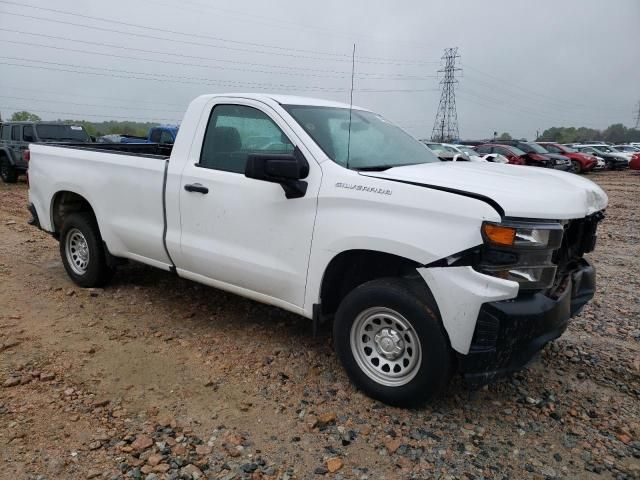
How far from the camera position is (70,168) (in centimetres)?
512

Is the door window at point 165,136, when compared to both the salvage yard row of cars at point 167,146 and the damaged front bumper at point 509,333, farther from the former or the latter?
the damaged front bumper at point 509,333

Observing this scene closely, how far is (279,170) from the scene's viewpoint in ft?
10.6

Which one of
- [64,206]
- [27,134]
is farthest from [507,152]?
[64,206]

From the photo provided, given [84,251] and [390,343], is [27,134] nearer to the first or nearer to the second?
[84,251]

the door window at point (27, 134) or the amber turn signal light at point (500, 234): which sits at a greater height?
the door window at point (27, 134)

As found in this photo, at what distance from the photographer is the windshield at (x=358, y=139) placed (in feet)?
11.7

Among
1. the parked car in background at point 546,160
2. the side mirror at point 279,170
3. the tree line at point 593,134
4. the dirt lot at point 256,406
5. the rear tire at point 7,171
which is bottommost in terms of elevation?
the dirt lot at point 256,406

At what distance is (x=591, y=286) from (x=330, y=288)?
70.5 inches

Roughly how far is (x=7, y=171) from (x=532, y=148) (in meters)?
21.7

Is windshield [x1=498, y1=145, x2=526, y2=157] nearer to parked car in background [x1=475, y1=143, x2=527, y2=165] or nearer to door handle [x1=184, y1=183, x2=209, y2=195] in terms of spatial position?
parked car in background [x1=475, y1=143, x2=527, y2=165]

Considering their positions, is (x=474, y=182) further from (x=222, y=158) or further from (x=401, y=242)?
(x=222, y=158)

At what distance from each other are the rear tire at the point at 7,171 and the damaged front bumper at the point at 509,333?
1576 centimetres

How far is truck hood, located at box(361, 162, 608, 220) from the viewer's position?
2.77 m

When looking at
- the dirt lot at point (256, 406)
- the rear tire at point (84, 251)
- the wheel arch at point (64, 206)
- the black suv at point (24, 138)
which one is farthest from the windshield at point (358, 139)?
the black suv at point (24, 138)
